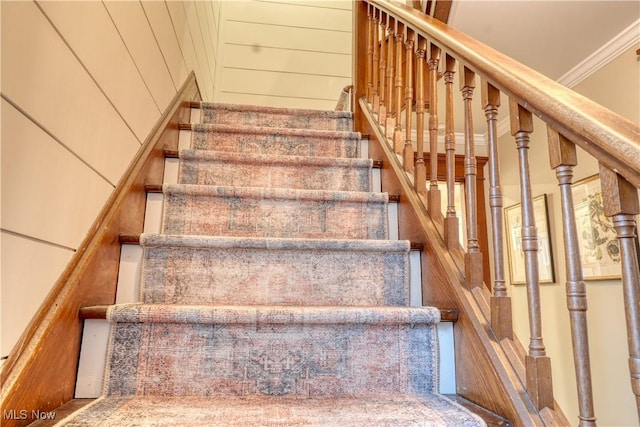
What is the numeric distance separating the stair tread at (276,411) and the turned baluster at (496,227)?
196 millimetres

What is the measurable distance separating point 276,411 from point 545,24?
88.8 inches

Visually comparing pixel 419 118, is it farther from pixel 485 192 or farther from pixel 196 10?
pixel 485 192

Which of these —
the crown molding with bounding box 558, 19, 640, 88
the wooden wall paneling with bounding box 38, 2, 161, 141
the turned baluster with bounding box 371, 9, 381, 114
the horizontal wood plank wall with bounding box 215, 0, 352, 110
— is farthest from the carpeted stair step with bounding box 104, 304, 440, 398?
the horizontal wood plank wall with bounding box 215, 0, 352, 110

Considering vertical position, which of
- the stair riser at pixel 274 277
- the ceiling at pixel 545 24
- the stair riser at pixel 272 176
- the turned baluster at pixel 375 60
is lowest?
the stair riser at pixel 274 277

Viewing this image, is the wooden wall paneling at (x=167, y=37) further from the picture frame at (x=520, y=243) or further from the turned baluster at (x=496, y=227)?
the picture frame at (x=520, y=243)

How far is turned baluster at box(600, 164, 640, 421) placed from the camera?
57 centimetres

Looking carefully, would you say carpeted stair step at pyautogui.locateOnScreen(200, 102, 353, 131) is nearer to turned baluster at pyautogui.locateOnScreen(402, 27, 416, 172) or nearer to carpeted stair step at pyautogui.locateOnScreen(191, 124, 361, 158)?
carpeted stair step at pyautogui.locateOnScreen(191, 124, 361, 158)

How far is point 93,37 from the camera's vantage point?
99cm

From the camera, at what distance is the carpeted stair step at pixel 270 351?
0.91 meters

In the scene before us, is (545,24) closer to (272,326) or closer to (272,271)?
(272,271)

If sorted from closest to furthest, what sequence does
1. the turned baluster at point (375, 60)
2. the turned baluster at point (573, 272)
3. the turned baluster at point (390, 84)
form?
the turned baluster at point (573, 272) → the turned baluster at point (390, 84) → the turned baluster at point (375, 60)

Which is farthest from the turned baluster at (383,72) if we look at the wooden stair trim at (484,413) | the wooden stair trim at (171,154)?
the wooden stair trim at (484,413)

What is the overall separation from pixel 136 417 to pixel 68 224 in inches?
17.3

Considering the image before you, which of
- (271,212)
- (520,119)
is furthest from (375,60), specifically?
(520,119)
